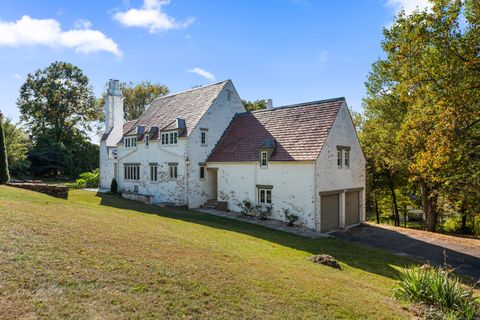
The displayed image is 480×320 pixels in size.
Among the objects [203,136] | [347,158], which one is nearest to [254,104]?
[203,136]

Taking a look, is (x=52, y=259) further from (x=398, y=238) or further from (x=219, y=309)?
(x=398, y=238)

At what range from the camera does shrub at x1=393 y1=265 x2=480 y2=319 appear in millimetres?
7410

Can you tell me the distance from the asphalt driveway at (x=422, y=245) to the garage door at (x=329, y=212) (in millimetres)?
613

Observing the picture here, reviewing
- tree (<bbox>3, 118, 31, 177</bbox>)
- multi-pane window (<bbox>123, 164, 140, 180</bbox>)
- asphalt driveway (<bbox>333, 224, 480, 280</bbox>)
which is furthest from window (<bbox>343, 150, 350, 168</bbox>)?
tree (<bbox>3, 118, 31, 177</bbox>)

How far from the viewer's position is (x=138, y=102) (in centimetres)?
5550

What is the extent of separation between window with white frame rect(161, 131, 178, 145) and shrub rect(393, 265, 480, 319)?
19721 mm

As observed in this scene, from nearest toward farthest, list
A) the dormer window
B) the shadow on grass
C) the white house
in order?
the shadow on grass < the white house < the dormer window

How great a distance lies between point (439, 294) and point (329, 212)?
11.6 metres

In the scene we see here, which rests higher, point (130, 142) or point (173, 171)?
point (130, 142)

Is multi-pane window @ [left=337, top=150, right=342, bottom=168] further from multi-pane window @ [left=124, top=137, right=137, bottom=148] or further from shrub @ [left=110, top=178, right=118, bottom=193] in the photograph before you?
shrub @ [left=110, top=178, right=118, bottom=193]

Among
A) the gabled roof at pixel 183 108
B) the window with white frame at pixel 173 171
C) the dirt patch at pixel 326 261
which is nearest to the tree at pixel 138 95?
the gabled roof at pixel 183 108

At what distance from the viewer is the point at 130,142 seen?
3017 centimetres

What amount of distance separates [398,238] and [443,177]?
17.8 ft

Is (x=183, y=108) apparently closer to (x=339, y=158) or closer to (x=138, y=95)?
(x=339, y=158)
